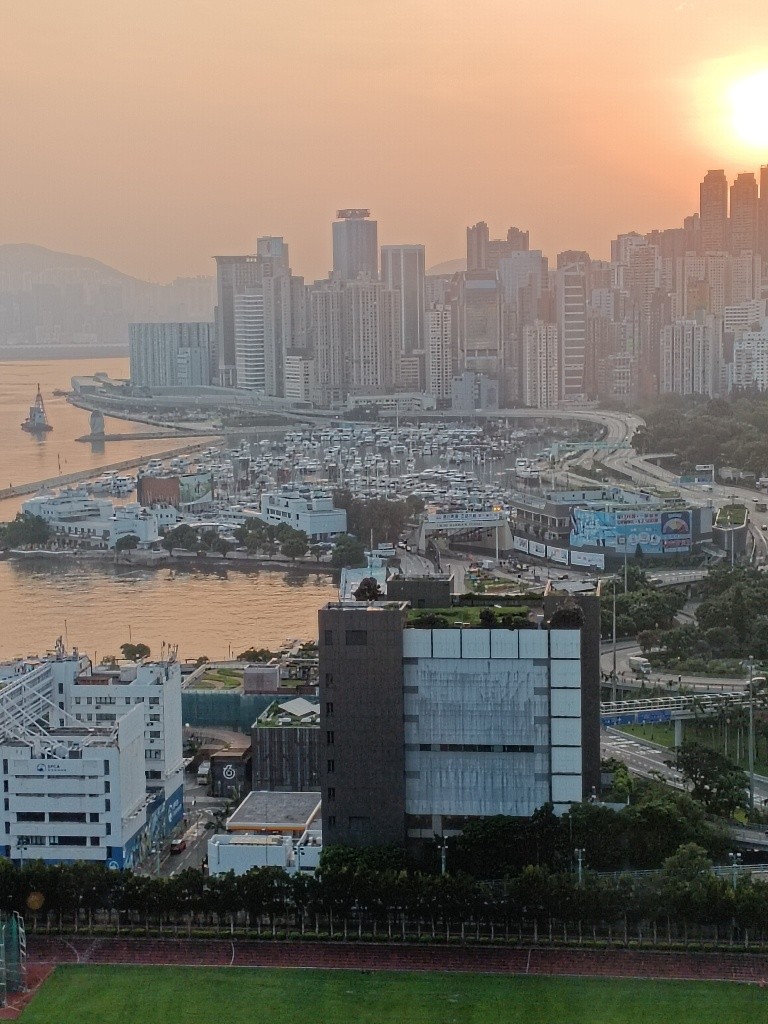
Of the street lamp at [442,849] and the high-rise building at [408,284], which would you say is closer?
the street lamp at [442,849]

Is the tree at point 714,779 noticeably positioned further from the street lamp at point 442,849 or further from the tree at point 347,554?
the tree at point 347,554

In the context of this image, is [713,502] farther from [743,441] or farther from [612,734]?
[612,734]

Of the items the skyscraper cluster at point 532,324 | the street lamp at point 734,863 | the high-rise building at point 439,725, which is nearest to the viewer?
the street lamp at point 734,863

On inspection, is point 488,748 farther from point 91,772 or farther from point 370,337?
point 370,337

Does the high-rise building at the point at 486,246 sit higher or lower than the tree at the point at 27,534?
higher

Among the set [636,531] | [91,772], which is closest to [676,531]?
[636,531]

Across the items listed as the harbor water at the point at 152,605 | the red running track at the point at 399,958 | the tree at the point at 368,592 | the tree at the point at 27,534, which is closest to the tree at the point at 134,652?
the harbor water at the point at 152,605
